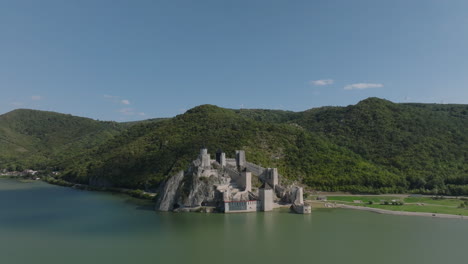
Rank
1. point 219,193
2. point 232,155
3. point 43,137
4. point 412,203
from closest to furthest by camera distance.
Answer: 1. point 219,193
2. point 412,203
3. point 232,155
4. point 43,137

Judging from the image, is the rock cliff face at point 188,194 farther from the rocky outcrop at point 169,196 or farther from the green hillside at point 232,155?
the green hillside at point 232,155

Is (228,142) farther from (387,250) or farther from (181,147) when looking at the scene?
(387,250)

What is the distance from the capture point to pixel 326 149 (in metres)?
67.7

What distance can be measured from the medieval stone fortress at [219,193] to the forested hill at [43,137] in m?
73.2

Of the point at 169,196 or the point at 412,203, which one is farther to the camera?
the point at 412,203

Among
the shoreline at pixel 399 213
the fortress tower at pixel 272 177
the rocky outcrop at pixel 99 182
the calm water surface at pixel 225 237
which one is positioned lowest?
the calm water surface at pixel 225 237

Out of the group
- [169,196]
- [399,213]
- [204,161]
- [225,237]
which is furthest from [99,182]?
[399,213]

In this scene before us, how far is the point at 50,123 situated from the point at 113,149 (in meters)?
91.1

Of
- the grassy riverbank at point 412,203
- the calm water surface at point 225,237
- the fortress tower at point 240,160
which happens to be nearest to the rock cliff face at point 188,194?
the calm water surface at point 225,237

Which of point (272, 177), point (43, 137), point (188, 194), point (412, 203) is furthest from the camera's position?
point (43, 137)

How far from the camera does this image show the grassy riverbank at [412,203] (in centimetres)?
4144

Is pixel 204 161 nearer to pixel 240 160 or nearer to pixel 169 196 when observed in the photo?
pixel 169 196

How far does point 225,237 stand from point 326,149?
138 feet

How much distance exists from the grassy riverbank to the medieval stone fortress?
7.62 metres
